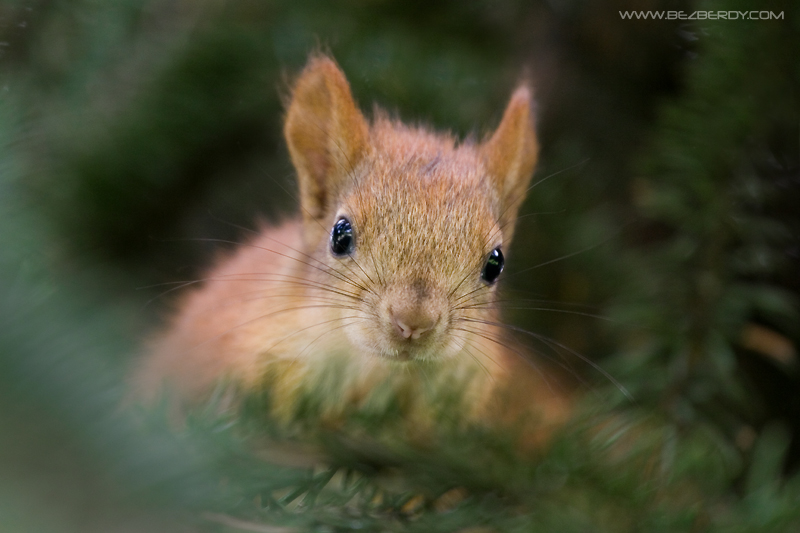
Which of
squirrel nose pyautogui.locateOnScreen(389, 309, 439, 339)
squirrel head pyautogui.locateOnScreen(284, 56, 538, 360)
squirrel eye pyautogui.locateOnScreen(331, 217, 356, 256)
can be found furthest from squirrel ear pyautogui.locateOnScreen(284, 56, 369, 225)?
squirrel nose pyautogui.locateOnScreen(389, 309, 439, 339)

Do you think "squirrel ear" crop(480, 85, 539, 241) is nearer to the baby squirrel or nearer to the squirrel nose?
the baby squirrel

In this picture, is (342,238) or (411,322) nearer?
(411,322)

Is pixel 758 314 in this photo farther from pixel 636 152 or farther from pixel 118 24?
pixel 118 24

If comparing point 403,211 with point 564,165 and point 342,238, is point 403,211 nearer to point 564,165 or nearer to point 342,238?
point 342,238

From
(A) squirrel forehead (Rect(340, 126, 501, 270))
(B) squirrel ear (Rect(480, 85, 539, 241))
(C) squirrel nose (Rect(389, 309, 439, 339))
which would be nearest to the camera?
(C) squirrel nose (Rect(389, 309, 439, 339))

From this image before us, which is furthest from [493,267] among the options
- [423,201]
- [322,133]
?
[322,133]
